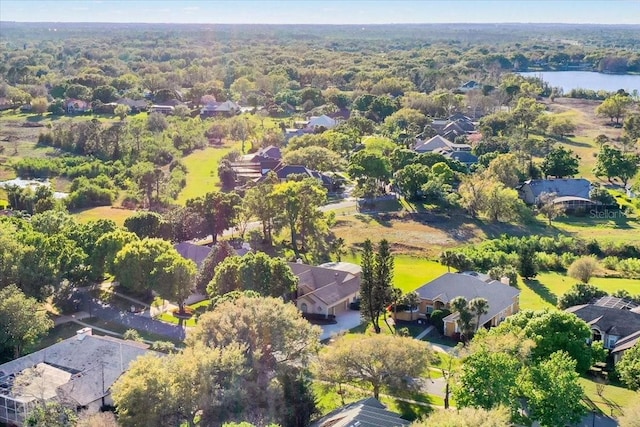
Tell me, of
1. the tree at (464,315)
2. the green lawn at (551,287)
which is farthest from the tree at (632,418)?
the green lawn at (551,287)

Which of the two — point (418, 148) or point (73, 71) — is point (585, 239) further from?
point (73, 71)

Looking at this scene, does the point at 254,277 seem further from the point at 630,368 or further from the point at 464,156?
the point at 464,156

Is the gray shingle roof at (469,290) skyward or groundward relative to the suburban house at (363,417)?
groundward

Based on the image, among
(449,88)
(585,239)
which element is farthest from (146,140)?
(449,88)

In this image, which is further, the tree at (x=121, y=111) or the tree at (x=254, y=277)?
the tree at (x=121, y=111)

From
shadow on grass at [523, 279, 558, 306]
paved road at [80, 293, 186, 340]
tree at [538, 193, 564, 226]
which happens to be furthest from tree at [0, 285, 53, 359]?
tree at [538, 193, 564, 226]

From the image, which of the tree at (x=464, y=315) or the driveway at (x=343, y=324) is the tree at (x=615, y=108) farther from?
the tree at (x=464, y=315)

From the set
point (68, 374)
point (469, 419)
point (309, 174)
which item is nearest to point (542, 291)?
point (469, 419)
